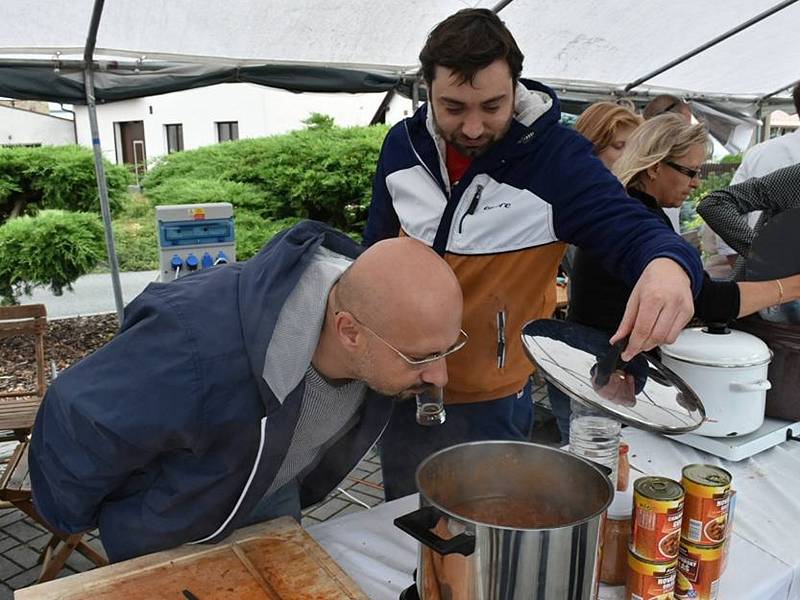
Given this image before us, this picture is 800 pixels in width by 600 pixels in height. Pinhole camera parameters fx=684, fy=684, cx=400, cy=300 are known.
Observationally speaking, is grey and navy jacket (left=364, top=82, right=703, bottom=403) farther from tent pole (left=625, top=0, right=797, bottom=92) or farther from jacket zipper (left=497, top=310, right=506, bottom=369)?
tent pole (left=625, top=0, right=797, bottom=92)

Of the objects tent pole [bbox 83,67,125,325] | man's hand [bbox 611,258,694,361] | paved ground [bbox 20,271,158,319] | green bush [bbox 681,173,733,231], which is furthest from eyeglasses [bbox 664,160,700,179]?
paved ground [bbox 20,271,158,319]

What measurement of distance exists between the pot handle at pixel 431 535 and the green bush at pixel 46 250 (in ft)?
19.0

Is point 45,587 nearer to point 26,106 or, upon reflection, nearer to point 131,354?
point 131,354

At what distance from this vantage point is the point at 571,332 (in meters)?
1.36

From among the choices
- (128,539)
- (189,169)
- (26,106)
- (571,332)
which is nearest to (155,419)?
(128,539)

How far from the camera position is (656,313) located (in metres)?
1.11

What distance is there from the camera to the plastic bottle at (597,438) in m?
1.19

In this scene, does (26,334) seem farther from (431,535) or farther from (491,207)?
(431,535)

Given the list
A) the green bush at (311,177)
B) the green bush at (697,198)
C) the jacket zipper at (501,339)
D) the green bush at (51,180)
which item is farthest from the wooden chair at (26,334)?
the green bush at (51,180)

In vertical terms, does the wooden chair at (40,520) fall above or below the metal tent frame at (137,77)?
below

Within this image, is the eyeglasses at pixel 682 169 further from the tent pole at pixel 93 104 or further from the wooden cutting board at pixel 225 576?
the tent pole at pixel 93 104

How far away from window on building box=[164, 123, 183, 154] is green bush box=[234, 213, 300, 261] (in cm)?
891

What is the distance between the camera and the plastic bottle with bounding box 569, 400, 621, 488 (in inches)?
46.8

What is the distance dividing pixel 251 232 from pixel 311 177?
1.02 metres
